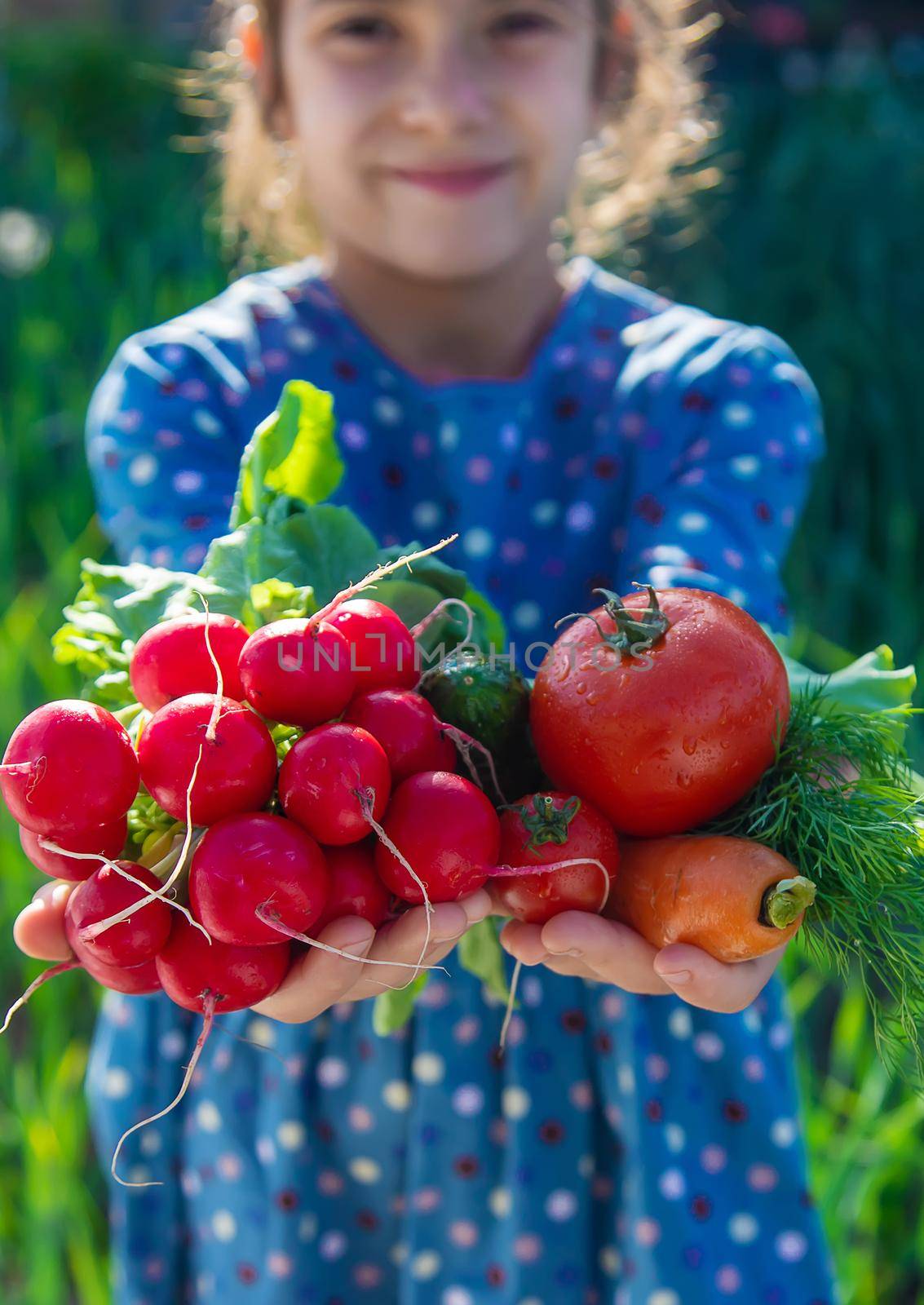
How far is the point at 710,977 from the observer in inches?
33.6

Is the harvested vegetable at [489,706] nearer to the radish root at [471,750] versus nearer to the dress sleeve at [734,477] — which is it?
the radish root at [471,750]

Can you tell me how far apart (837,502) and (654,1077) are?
201 cm

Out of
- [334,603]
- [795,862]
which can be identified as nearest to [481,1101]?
[795,862]

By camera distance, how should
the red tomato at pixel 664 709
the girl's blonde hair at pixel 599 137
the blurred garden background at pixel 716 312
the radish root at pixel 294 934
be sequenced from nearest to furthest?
the radish root at pixel 294 934 → the red tomato at pixel 664 709 → the girl's blonde hair at pixel 599 137 → the blurred garden background at pixel 716 312

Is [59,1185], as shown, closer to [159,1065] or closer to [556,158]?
[159,1065]

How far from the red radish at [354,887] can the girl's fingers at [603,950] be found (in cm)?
12

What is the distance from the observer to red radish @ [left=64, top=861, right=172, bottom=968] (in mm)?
794

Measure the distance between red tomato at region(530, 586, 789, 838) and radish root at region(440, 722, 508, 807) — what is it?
0.05 m

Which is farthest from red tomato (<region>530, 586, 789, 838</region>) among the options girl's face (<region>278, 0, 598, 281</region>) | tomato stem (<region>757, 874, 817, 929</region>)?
girl's face (<region>278, 0, 598, 281</region>)

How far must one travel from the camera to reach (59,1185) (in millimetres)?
1515

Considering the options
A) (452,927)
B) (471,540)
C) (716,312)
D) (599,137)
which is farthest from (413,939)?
(716,312)

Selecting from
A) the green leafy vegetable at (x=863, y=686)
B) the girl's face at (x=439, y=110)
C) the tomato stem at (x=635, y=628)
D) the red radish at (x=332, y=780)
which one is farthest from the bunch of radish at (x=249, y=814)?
the girl's face at (x=439, y=110)

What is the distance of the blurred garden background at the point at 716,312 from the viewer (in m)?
1.63

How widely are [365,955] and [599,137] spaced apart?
1384 millimetres
